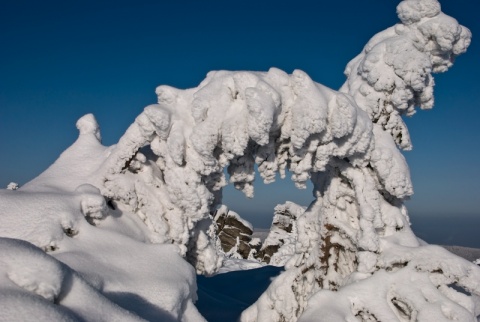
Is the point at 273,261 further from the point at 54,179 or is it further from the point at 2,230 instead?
the point at 2,230

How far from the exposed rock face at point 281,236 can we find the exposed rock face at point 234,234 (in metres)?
1.17

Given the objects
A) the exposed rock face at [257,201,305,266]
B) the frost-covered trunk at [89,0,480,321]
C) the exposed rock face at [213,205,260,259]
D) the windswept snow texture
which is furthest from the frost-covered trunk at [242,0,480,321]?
the exposed rock face at [213,205,260,259]

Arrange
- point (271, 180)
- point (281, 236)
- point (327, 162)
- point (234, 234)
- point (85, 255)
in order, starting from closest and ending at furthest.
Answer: point (85, 255), point (327, 162), point (271, 180), point (281, 236), point (234, 234)

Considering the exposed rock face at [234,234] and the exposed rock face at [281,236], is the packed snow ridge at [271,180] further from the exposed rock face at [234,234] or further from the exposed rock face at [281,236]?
the exposed rock face at [234,234]

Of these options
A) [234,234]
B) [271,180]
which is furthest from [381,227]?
[234,234]

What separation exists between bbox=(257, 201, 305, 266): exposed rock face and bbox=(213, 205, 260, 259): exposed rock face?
1172mm

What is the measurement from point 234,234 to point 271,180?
68.3 ft

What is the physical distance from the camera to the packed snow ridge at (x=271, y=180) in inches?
308

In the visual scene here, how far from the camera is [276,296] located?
11.2 meters

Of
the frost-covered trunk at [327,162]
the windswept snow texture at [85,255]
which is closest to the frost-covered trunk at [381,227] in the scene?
the frost-covered trunk at [327,162]

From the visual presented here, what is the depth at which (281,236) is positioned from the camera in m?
29.8

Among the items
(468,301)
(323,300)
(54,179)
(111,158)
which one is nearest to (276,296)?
(323,300)

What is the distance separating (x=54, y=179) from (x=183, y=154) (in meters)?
2.89

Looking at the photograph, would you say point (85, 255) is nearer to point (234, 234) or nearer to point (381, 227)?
point (381, 227)
